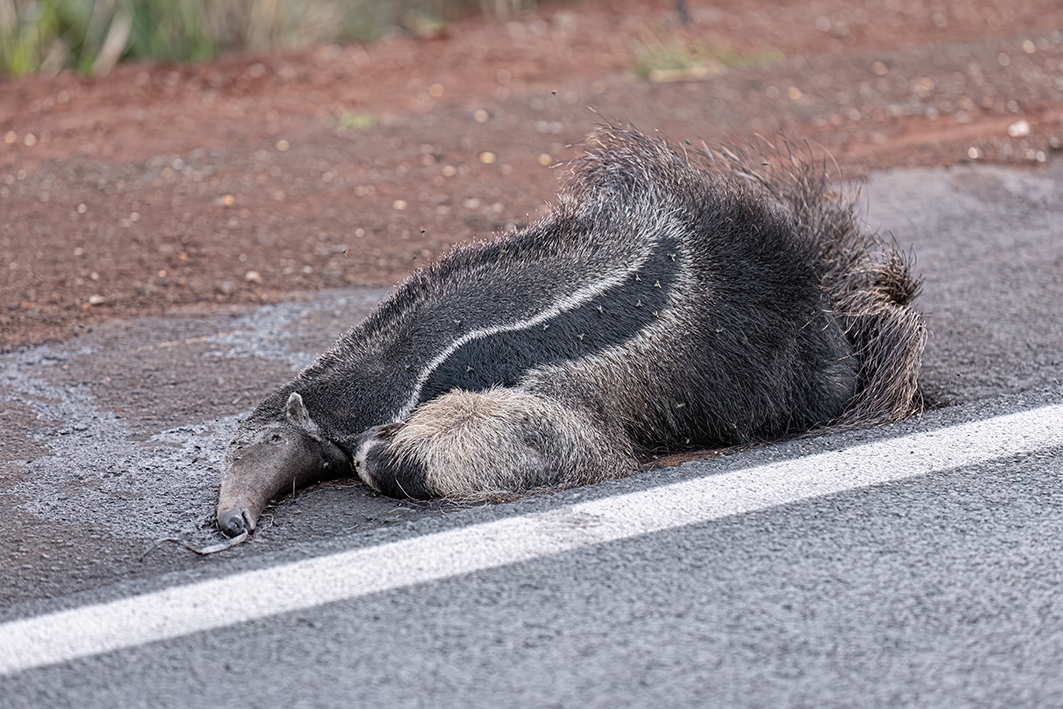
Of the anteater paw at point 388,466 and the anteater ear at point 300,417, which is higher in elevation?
the anteater ear at point 300,417

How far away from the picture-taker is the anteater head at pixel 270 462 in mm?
3281

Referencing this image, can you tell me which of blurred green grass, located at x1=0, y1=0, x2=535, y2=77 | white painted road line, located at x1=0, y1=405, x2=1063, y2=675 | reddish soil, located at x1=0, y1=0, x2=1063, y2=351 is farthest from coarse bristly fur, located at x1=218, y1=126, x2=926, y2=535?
blurred green grass, located at x1=0, y1=0, x2=535, y2=77

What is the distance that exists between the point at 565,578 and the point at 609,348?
0.94 m

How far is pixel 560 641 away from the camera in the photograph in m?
2.68

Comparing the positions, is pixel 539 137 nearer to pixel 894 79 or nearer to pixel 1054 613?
pixel 894 79

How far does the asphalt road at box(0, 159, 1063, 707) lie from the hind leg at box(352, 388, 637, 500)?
0.30 ft

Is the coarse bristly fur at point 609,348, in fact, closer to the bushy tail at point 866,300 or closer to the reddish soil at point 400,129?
the bushy tail at point 866,300

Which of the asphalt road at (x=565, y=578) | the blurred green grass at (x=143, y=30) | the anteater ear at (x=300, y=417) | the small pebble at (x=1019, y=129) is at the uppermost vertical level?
the blurred green grass at (x=143, y=30)

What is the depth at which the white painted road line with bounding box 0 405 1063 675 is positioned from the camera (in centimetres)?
278

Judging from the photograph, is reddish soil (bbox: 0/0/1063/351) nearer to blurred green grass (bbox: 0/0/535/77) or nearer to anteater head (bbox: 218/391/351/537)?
blurred green grass (bbox: 0/0/535/77)

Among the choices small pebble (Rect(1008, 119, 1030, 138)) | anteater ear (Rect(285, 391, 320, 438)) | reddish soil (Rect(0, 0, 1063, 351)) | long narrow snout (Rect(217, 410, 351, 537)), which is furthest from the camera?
small pebble (Rect(1008, 119, 1030, 138))

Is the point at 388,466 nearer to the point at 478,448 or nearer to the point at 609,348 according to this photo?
the point at 478,448

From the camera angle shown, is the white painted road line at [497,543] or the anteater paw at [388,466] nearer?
the white painted road line at [497,543]

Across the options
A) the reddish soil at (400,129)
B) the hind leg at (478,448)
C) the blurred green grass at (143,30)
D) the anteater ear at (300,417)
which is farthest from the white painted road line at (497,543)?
the blurred green grass at (143,30)
